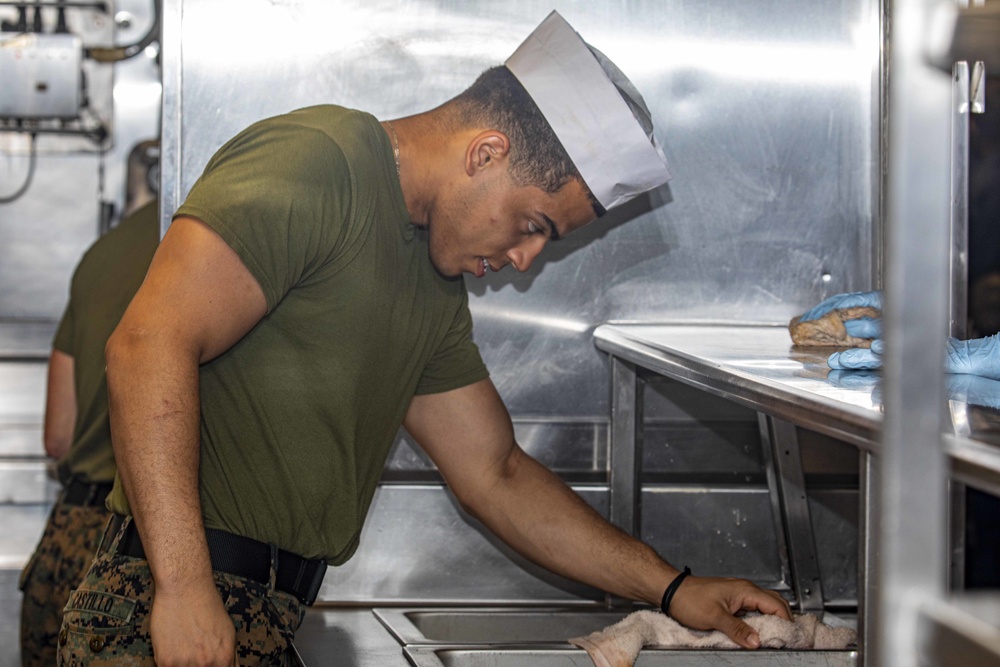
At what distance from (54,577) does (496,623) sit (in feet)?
3.19

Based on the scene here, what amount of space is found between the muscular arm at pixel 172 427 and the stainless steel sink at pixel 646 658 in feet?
1.13

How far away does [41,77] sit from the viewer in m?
3.27

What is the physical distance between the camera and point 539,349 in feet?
6.25

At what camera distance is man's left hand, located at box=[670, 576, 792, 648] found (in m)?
1.48

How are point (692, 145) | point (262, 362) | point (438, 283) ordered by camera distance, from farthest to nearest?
1. point (692, 145)
2. point (438, 283)
3. point (262, 362)

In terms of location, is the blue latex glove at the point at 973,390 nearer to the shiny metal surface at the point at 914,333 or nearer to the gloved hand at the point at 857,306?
the gloved hand at the point at 857,306

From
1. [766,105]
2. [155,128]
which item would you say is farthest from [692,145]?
[155,128]

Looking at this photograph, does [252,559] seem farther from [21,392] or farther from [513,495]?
[21,392]

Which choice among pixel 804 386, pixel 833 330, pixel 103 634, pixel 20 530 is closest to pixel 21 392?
pixel 20 530

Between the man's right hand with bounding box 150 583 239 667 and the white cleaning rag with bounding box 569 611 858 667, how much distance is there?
49cm

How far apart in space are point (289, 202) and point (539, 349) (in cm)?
76

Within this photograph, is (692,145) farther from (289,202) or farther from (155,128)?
(155,128)

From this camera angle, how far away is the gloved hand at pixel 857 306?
149 centimetres

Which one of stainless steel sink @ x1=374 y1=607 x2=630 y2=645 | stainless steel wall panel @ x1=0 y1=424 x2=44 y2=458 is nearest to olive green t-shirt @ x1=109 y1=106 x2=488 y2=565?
stainless steel sink @ x1=374 y1=607 x2=630 y2=645
